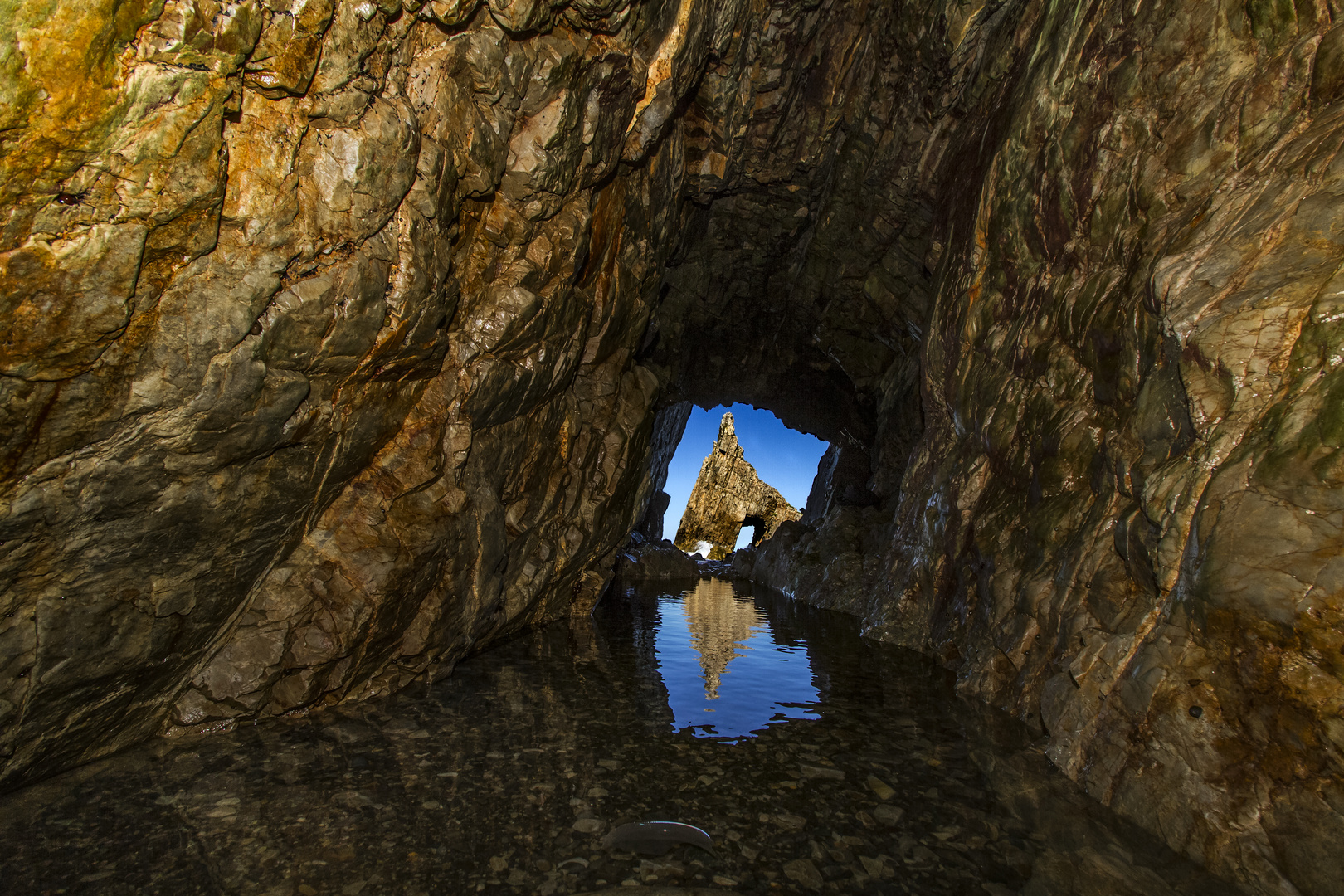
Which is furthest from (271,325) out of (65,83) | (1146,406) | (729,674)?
(1146,406)

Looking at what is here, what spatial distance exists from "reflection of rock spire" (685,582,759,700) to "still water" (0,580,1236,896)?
2.53 m

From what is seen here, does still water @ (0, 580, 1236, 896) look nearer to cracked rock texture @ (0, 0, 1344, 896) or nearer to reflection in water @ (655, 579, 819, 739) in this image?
→ reflection in water @ (655, 579, 819, 739)

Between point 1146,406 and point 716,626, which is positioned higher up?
point 1146,406

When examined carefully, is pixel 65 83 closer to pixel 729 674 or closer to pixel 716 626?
pixel 729 674

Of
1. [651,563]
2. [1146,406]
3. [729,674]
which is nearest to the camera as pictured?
[1146,406]

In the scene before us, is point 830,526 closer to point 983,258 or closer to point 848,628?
point 848,628

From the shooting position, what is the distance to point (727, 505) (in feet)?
185

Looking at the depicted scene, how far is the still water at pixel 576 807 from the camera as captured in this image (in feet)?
15.2

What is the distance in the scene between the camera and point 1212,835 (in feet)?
16.5

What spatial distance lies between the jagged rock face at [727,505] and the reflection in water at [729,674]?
117 ft

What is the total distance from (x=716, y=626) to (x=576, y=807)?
12648 millimetres

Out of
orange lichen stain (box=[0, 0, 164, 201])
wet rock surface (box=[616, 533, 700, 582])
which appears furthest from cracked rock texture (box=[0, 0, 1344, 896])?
wet rock surface (box=[616, 533, 700, 582])

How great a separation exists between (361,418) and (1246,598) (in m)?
9.28

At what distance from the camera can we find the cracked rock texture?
5000 millimetres
